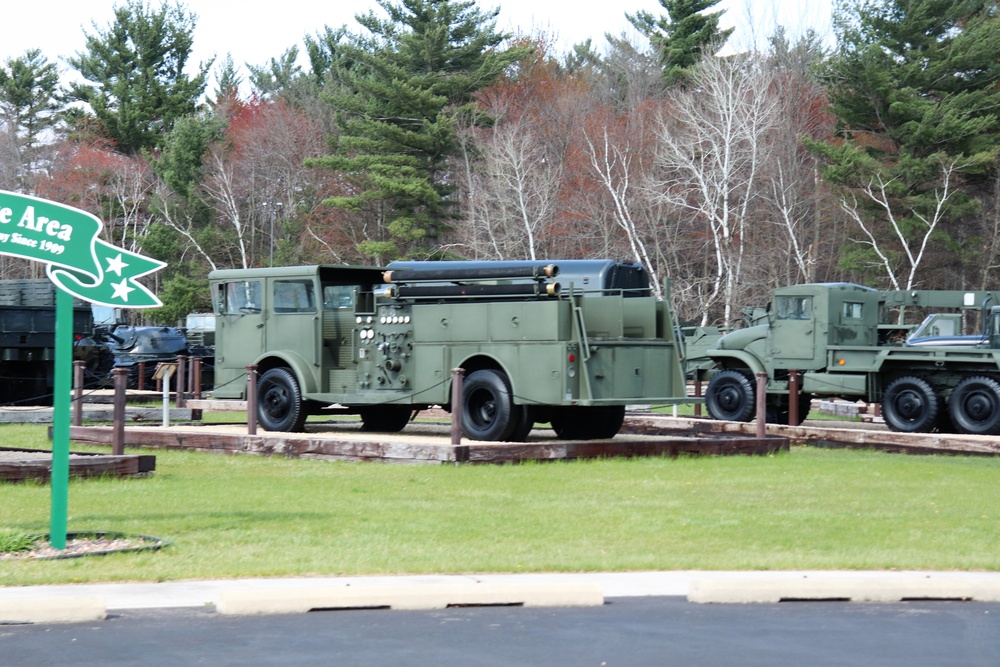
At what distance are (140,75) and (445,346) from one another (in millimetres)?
52223

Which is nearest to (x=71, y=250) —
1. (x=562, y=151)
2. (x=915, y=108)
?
(x=915, y=108)

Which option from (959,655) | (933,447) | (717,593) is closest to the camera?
(959,655)

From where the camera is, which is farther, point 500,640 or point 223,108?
point 223,108

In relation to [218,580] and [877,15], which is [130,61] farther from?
[218,580]

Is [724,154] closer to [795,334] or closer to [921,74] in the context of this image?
[921,74]

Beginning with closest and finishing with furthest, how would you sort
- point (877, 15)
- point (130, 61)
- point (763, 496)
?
1. point (763, 496)
2. point (877, 15)
3. point (130, 61)

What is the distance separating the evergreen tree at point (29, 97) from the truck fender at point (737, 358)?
2085 inches

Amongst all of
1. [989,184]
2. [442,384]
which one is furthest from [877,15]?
[442,384]

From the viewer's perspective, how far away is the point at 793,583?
348 inches

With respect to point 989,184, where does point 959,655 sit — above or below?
below

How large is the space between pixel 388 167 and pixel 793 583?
1716 inches

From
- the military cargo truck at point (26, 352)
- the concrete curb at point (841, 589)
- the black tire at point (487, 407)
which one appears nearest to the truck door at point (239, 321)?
the black tire at point (487, 407)

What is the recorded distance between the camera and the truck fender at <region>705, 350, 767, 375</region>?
87.2 ft

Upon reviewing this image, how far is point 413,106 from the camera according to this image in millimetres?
52062
